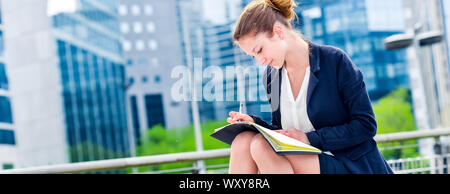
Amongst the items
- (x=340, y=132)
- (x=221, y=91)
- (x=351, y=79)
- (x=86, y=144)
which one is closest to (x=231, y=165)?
(x=340, y=132)

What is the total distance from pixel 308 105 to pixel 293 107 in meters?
0.08

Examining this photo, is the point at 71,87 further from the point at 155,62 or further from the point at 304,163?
the point at 304,163

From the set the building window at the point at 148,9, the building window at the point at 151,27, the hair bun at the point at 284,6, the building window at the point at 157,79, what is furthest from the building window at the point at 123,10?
the hair bun at the point at 284,6

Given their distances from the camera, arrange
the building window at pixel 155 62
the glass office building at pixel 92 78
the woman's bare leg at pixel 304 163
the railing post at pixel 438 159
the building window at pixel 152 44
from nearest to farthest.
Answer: the woman's bare leg at pixel 304 163, the railing post at pixel 438 159, the building window at pixel 155 62, the glass office building at pixel 92 78, the building window at pixel 152 44

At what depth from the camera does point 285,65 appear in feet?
5.40

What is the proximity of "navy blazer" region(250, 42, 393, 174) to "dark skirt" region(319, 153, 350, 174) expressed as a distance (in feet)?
0.06

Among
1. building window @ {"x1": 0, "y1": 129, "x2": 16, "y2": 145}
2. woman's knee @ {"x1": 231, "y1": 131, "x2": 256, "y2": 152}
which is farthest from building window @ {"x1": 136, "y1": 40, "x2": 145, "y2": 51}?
woman's knee @ {"x1": 231, "y1": 131, "x2": 256, "y2": 152}

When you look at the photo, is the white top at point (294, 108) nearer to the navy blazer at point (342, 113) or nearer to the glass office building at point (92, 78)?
the navy blazer at point (342, 113)

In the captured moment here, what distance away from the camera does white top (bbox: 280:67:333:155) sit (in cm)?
155

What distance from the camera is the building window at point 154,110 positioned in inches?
1212

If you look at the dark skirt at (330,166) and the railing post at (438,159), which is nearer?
the dark skirt at (330,166)

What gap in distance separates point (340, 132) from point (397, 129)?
1081 inches
